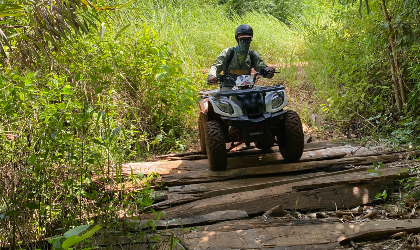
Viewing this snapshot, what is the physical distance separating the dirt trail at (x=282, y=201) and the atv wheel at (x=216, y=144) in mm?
140

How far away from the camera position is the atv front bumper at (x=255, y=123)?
4193mm

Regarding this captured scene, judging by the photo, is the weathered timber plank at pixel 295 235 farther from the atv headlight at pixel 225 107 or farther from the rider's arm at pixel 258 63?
the rider's arm at pixel 258 63

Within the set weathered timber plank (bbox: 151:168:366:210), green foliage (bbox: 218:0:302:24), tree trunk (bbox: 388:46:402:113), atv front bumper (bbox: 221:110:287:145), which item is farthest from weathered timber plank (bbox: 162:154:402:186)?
green foliage (bbox: 218:0:302:24)

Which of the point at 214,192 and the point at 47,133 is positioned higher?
the point at 47,133

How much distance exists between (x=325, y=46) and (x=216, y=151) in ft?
14.7

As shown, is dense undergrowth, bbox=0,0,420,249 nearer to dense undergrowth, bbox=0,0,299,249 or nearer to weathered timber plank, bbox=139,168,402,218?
dense undergrowth, bbox=0,0,299,249

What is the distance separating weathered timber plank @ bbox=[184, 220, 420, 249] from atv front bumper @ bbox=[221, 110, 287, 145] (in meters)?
1.45

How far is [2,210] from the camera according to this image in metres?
2.77

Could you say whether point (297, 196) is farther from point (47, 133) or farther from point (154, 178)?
point (47, 133)

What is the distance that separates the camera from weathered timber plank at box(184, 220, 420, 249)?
2.75 meters

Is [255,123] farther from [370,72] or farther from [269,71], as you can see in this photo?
[370,72]

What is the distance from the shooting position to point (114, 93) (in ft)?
14.4

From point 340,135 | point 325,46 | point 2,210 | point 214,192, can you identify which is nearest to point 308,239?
point 214,192

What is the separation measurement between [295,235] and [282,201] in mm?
738
